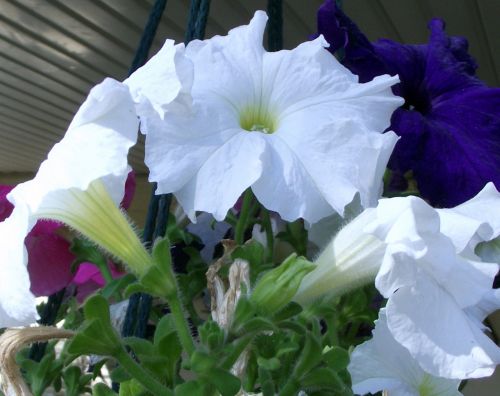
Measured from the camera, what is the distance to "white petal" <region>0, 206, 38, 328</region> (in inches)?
12.6

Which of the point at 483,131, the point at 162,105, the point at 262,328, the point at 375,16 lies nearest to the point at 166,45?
the point at 162,105

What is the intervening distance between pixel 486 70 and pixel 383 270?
207 cm

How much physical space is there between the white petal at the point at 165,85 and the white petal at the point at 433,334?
0.15 m

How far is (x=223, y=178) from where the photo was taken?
0.38m

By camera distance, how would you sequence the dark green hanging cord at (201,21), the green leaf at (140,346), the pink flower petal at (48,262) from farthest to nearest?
1. the pink flower petal at (48,262)
2. the dark green hanging cord at (201,21)
3. the green leaf at (140,346)

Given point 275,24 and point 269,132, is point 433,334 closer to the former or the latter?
point 269,132

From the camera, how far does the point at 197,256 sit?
0.69m

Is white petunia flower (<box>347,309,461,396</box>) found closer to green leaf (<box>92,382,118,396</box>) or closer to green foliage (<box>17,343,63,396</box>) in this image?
green leaf (<box>92,382,118,396</box>)

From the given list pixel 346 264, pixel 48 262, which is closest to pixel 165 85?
pixel 346 264

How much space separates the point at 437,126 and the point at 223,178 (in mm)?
227

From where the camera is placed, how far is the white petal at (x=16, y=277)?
320 millimetres

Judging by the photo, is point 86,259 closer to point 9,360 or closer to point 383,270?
point 9,360

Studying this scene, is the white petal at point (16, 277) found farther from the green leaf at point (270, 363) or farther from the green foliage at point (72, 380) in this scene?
the green foliage at point (72, 380)

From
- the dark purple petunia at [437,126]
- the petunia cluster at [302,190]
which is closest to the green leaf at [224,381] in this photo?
the petunia cluster at [302,190]
